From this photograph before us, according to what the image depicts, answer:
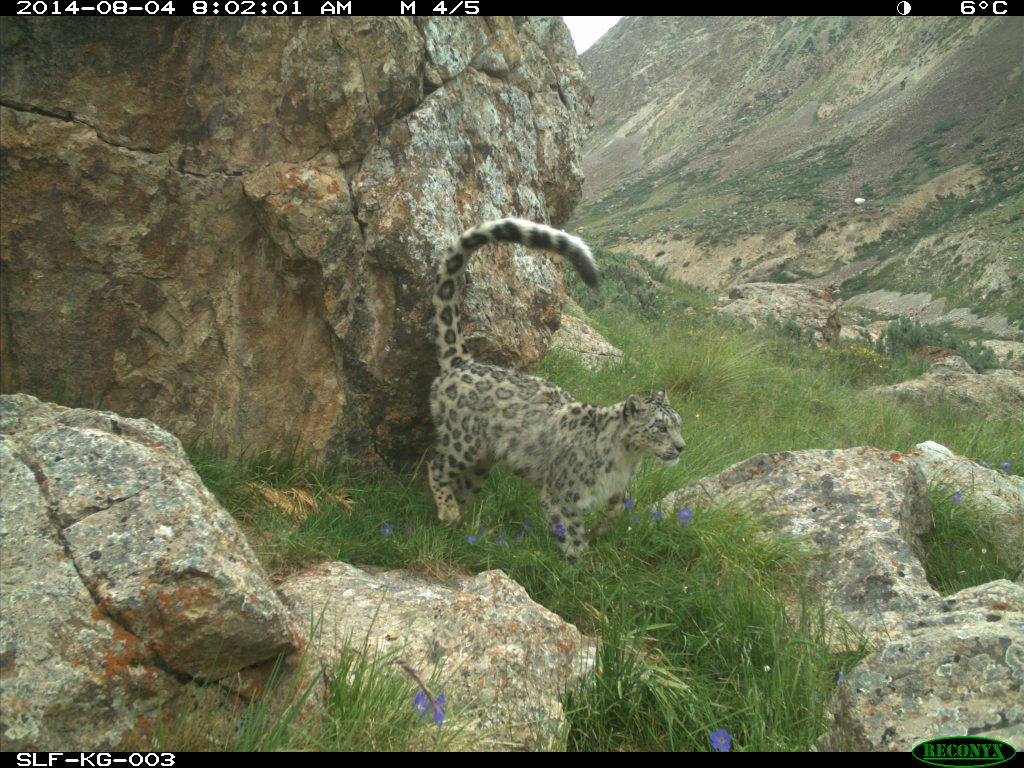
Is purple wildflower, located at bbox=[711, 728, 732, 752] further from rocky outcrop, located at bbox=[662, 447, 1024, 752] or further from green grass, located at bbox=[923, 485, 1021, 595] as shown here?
green grass, located at bbox=[923, 485, 1021, 595]

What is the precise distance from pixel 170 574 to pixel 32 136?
10.2 feet

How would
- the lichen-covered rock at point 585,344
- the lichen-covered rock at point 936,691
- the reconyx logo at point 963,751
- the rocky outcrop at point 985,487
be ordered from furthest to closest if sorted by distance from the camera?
the lichen-covered rock at point 585,344 → the rocky outcrop at point 985,487 → the lichen-covered rock at point 936,691 → the reconyx logo at point 963,751

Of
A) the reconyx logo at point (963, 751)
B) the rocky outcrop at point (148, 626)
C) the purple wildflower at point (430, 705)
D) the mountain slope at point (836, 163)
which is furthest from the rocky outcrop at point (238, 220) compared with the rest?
the mountain slope at point (836, 163)

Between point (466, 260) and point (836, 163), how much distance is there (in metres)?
57.4

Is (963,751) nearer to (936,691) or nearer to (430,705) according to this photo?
(936,691)

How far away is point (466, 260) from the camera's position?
5609 millimetres

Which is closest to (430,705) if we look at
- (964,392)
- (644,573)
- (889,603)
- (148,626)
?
(148,626)

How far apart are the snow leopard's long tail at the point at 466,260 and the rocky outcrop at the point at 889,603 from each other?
1714 mm

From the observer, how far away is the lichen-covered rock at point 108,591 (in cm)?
265

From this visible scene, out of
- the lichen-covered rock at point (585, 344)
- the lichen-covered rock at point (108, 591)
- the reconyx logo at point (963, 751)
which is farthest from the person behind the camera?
the lichen-covered rock at point (585, 344)

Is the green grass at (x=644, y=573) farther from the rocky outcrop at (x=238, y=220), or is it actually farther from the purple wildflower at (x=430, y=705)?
the rocky outcrop at (x=238, y=220)
